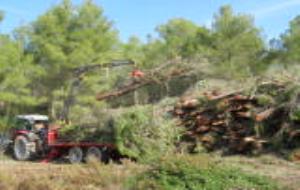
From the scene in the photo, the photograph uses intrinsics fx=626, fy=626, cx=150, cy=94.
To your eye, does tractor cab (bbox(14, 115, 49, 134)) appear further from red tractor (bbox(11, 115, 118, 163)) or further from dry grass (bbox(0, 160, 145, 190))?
dry grass (bbox(0, 160, 145, 190))

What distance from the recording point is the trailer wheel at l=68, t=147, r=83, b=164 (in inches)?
959

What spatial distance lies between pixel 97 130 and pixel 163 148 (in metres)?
3.63

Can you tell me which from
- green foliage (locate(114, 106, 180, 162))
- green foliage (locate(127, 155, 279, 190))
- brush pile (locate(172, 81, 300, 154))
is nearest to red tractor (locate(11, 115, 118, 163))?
green foliage (locate(114, 106, 180, 162))

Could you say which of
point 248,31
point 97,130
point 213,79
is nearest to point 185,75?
point 213,79

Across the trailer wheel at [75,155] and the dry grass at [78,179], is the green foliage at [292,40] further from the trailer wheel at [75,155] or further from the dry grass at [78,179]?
the dry grass at [78,179]

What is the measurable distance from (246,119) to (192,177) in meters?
10.8

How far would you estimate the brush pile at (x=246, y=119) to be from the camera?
20328 millimetres

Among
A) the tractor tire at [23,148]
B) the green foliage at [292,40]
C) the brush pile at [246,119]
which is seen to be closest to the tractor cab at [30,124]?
the tractor tire at [23,148]

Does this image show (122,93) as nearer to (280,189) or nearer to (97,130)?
(97,130)

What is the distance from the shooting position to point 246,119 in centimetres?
2153

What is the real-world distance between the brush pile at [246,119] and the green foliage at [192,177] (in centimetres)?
891

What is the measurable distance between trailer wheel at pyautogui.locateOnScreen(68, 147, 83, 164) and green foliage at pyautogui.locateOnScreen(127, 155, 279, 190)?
13102 millimetres

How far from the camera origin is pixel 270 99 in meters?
20.9

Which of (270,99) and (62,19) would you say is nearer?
(270,99)
